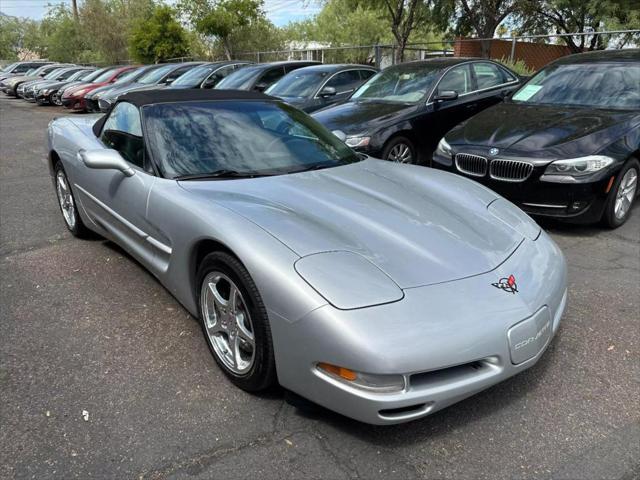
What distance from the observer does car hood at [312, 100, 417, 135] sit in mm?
6234

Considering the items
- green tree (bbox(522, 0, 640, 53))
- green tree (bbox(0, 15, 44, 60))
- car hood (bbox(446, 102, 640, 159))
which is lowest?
car hood (bbox(446, 102, 640, 159))

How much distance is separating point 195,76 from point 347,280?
12.3m

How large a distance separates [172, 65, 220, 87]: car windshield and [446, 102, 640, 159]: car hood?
9.03 metres

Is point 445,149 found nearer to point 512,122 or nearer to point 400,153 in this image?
point 512,122

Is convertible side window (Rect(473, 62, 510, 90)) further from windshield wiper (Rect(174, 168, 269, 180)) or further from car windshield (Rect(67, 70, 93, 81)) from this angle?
car windshield (Rect(67, 70, 93, 81))

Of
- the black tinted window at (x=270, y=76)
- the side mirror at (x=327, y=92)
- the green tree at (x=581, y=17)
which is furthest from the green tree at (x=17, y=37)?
the side mirror at (x=327, y=92)

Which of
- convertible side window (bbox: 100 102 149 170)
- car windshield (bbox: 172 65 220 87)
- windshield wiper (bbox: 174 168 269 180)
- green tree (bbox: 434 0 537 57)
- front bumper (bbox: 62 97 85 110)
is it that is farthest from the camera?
green tree (bbox: 434 0 537 57)

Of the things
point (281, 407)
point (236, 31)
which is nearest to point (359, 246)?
point (281, 407)

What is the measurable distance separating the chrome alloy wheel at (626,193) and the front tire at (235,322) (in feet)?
12.5

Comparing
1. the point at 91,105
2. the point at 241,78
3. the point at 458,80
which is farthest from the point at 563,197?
the point at 91,105

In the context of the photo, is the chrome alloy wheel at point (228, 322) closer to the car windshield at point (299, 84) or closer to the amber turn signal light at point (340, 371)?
the amber turn signal light at point (340, 371)

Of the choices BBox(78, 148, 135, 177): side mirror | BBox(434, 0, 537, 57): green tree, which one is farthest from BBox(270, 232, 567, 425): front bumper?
BBox(434, 0, 537, 57): green tree

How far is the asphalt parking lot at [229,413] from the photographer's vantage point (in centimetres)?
207

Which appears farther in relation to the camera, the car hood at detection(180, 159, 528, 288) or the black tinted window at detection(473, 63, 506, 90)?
the black tinted window at detection(473, 63, 506, 90)
